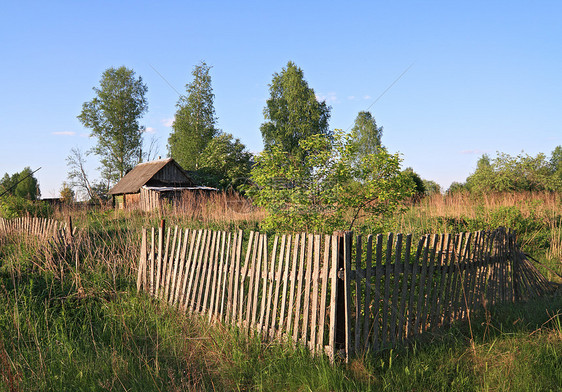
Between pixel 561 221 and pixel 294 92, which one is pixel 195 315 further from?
pixel 294 92

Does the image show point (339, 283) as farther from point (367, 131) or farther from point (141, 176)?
point (367, 131)

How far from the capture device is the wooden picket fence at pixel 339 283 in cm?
383

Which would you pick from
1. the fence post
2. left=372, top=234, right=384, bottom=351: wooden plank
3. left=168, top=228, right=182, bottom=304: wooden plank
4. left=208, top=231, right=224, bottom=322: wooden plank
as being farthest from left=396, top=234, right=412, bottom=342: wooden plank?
left=168, top=228, right=182, bottom=304: wooden plank

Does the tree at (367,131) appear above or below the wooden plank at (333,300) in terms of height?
above

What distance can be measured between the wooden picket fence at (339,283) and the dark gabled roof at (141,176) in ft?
82.0

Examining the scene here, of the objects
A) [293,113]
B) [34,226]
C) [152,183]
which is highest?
[293,113]

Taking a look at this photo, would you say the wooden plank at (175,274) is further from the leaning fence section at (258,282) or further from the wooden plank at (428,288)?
the wooden plank at (428,288)

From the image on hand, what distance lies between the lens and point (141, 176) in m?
31.3

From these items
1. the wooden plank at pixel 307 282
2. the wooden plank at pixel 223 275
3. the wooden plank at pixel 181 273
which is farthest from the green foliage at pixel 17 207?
the wooden plank at pixel 307 282

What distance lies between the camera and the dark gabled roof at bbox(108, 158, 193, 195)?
30094 mm

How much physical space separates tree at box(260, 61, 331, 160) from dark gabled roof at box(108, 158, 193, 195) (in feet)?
26.8

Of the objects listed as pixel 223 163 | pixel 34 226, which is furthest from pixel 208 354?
pixel 223 163

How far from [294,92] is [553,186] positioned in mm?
20585

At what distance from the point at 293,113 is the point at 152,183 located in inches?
514
